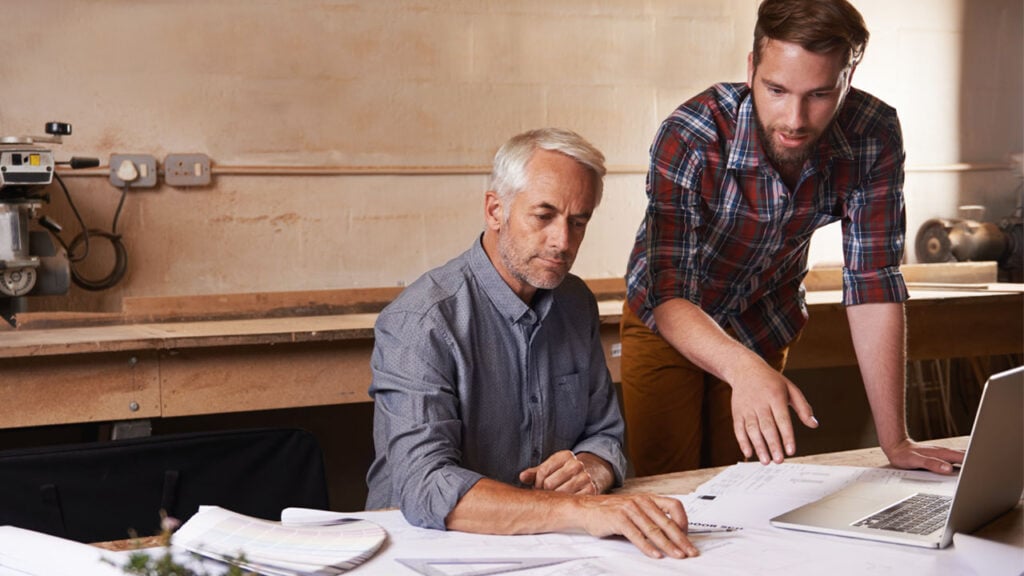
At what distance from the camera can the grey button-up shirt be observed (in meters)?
1.59

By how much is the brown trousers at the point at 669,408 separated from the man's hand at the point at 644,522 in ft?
3.13

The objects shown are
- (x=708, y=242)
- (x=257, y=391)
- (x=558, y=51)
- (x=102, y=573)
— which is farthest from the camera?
(x=558, y=51)

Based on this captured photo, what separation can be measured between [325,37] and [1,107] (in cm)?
102

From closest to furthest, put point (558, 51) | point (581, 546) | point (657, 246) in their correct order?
point (581, 546) < point (657, 246) < point (558, 51)

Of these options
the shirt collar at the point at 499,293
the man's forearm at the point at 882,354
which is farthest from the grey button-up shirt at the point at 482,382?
the man's forearm at the point at 882,354

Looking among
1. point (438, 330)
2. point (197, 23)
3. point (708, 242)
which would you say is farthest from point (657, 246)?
point (197, 23)

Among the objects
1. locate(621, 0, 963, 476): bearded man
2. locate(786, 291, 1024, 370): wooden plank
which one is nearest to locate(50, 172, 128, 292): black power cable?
locate(621, 0, 963, 476): bearded man

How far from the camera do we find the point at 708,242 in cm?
218

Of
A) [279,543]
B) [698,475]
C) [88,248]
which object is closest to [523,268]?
[698,475]

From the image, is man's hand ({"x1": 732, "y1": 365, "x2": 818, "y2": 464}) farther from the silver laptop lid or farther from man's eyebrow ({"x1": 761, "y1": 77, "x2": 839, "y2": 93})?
man's eyebrow ({"x1": 761, "y1": 77, "x2": 839, "y2": 93})

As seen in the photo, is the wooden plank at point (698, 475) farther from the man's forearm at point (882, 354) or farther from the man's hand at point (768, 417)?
the man's hand at point (768, 417)

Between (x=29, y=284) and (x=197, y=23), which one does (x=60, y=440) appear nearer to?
(x=29, y=284)

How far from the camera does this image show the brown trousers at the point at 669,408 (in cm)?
234

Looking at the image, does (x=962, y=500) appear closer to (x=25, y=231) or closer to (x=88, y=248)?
(x=25, y=231)
